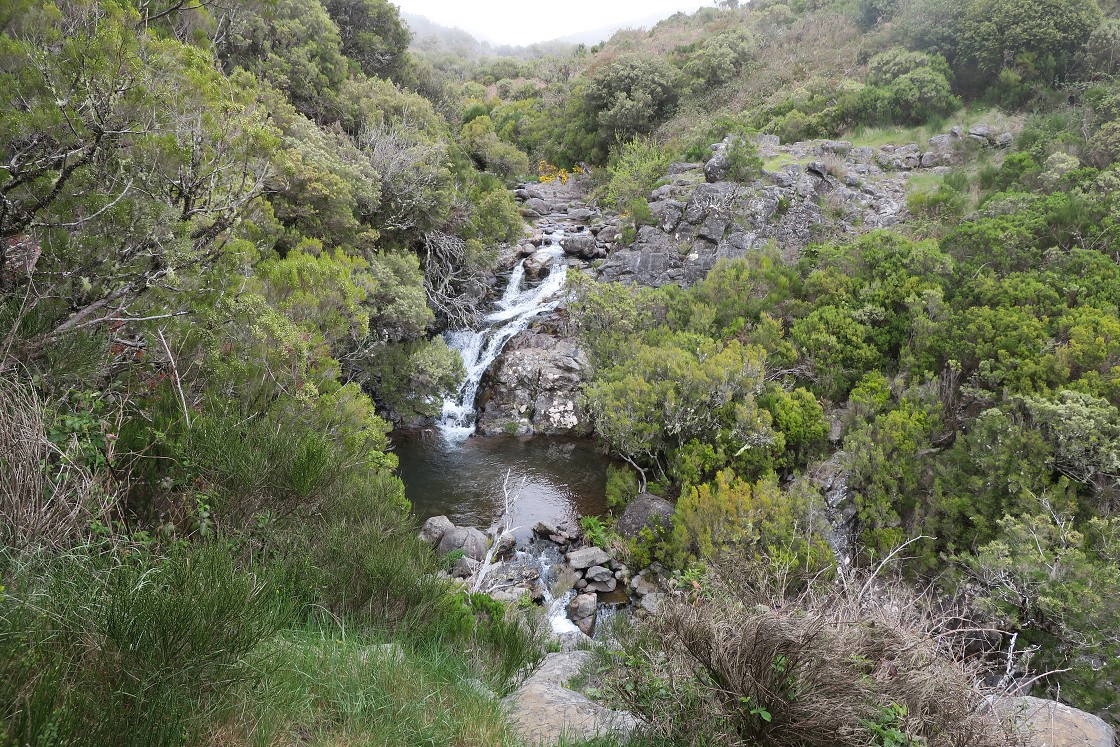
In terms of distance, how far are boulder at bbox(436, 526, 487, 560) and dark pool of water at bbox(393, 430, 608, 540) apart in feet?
2.52

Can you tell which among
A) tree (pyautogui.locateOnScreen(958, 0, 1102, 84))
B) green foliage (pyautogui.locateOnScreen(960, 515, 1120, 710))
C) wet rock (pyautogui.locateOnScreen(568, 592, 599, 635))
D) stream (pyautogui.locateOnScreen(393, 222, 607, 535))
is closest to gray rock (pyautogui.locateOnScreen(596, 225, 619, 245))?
stream (pyautogui.locateOnScreen(393, 222, 607, 535))

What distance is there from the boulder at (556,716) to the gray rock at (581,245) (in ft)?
51.8

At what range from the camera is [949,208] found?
516 inches

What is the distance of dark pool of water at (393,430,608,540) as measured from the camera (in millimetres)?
10523

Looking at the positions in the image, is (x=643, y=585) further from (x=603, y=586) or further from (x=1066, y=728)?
(x=1066, y=728)

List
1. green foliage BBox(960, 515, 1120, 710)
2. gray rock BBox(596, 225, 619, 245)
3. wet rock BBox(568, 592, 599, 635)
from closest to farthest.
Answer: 1. green foliage BBox(960, 515, 1120, 710)
2. wet rock BBox(568, 592, 599, 635)
3. gray rock BBox(596, 225, 619, 245)

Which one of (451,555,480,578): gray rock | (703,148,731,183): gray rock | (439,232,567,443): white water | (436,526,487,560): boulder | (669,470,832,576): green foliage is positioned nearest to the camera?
(669,470,832,576): green foliage

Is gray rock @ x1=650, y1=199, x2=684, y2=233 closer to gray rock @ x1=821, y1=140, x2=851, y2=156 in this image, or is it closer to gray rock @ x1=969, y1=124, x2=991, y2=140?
gray rock @ x1=821, y1=140, x2=851, y2=156

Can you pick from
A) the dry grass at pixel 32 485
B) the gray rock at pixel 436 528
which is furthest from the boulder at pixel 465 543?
the dry grass at pixel 32 485

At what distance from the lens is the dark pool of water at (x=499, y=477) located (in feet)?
34.5

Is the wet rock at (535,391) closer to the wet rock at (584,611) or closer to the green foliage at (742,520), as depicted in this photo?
the green foliage at (742,520)

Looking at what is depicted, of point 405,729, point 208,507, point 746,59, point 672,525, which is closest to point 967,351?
point 672,525

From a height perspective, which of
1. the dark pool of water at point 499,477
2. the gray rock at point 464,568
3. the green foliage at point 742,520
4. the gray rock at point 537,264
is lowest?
the dark pool of water at point 499,477

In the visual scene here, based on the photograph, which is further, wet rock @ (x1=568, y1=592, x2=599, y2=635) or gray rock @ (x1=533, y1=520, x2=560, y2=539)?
gray rock @ (x1=533, y1=520, x2=560, y2=539)
